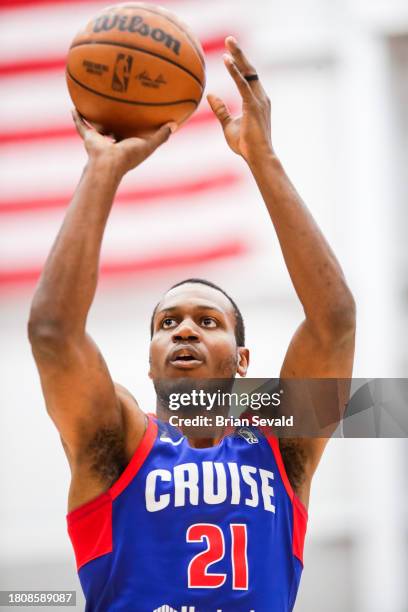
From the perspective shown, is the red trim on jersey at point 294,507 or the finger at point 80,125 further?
the red trim on jersey at point 294,507

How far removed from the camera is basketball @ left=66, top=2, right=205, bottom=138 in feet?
8.52

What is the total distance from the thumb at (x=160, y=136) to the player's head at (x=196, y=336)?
53cm

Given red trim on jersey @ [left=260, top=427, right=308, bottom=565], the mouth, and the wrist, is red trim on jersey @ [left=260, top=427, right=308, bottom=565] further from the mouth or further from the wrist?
the wrist

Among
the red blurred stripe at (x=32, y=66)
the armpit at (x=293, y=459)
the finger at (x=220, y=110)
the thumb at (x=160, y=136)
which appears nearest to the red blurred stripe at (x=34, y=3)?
the red blurred stripe at (x=32, y=66)

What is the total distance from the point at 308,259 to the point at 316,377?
1.07 feet

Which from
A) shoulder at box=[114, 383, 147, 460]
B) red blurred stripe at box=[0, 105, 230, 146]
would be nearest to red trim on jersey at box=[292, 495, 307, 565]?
shoulder at box=[114, 383, 147, 460]

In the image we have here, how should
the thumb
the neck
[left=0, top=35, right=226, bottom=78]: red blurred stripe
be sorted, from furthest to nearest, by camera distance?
[left=0, top=35, right=226, bottom=78]: red blurred stripe → the neck → the thumb

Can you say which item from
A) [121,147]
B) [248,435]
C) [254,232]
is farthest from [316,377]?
[254,232]

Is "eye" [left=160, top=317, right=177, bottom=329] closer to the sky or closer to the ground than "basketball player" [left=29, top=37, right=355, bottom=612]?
closer to the sky

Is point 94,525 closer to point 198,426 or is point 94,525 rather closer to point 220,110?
point 198,426

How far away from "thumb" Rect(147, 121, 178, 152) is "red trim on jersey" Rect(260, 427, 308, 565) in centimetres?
79

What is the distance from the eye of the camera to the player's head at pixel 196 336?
9.24 ft

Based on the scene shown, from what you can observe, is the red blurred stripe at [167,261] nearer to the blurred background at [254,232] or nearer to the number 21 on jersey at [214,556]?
the blurred background at [254,232]

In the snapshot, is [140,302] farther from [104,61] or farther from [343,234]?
[104,61]
